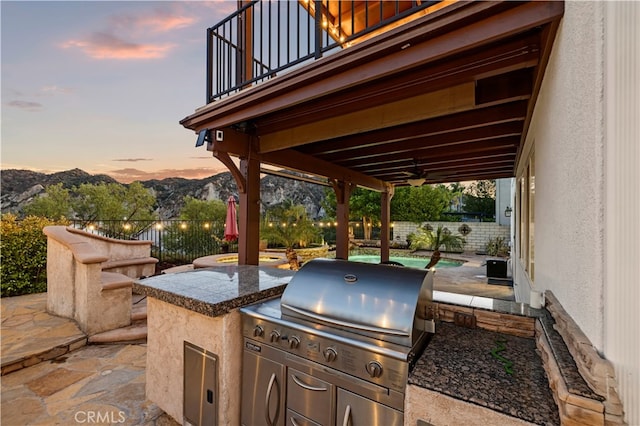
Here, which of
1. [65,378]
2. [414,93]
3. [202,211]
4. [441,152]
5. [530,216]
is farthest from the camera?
[202,211]

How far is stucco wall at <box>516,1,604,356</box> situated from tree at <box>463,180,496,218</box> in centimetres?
1858

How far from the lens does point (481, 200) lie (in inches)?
748

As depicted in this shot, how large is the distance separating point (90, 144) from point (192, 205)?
503 cm

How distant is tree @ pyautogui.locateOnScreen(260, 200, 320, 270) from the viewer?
30.9 feet

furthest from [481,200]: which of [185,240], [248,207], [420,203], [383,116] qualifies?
[248,207]

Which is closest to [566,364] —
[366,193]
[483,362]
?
[483,362]

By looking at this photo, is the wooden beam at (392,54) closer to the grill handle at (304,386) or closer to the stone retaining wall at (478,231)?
the grill handle at (304,386)

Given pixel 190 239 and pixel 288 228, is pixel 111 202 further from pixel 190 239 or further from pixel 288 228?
pixel 288 228

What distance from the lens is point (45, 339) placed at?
136 inches

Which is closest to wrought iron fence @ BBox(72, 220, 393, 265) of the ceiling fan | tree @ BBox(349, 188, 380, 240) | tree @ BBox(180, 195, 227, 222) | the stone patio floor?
tree @ BBox(180, 195, 227, 222)

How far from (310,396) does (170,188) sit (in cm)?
3090

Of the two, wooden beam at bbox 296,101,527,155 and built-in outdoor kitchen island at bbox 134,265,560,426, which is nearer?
built-in outdoor kitchen island at bbox 134,265,560,426

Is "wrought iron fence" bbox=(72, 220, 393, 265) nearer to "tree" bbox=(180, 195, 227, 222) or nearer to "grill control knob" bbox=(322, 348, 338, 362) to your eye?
"tree" bbox=(180, 195, 227, 222)

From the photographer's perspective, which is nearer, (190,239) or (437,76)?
(437,76)
